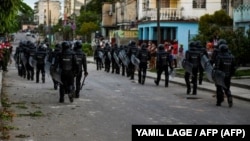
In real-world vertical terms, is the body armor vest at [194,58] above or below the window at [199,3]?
below

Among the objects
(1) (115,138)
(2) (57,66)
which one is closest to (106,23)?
(2) (57,66)

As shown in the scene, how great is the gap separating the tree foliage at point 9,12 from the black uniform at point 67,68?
3661 millimetres

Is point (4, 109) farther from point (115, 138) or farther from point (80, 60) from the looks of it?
point (115, 138)

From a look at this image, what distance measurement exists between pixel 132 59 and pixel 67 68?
33.5 ft

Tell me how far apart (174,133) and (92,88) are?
1538cm

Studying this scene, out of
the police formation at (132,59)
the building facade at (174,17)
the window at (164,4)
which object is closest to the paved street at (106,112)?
the police formation at (132,59)

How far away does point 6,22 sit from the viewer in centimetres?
1344

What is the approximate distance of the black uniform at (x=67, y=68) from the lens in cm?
1773

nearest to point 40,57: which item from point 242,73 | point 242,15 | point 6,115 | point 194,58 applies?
point 194,58

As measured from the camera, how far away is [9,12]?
43.4 feet

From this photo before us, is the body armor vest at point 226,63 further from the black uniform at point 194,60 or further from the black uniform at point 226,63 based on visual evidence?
the black uniform at point 194,60

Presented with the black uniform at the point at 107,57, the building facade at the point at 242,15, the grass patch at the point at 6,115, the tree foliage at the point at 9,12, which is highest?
the building facade at the point at 242,15

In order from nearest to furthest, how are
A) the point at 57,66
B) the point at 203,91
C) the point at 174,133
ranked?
the point at 174,133 → the point at 57,66 → the point at 203,91

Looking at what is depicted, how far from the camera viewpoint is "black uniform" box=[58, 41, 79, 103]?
17.7m
